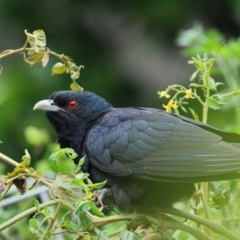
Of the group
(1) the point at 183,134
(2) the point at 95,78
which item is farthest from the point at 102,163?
(2) the point at 95,78

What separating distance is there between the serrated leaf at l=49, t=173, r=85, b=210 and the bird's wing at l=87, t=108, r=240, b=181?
0.63 meters

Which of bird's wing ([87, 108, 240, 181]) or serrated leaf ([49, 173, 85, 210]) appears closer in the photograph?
serrated leaf ([49, 173, 85, 210])

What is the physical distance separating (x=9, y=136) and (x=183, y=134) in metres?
3.06

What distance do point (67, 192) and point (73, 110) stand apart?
1.06m

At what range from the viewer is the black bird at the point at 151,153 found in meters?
2.18

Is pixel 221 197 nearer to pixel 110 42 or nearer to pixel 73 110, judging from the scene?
pixel 73 110

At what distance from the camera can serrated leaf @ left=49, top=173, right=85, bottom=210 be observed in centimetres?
158

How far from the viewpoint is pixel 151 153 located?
2338 mm

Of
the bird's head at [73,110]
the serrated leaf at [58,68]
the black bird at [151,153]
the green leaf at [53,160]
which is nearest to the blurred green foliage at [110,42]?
the bird's head at [73,110]

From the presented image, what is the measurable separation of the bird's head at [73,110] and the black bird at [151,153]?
0.01 m

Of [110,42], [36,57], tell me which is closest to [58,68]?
[36,57]

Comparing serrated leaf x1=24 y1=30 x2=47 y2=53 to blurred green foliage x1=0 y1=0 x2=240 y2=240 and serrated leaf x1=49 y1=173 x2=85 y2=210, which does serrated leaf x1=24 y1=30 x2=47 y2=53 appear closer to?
serrated leaf x1=49 y1=173 x2=85 y2=210

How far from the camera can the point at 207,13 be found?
20.6ft

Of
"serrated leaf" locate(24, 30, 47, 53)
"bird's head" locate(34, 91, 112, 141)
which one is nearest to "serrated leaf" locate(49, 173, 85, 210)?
"serrated leaf" locate(24, 30, 47, 53)
